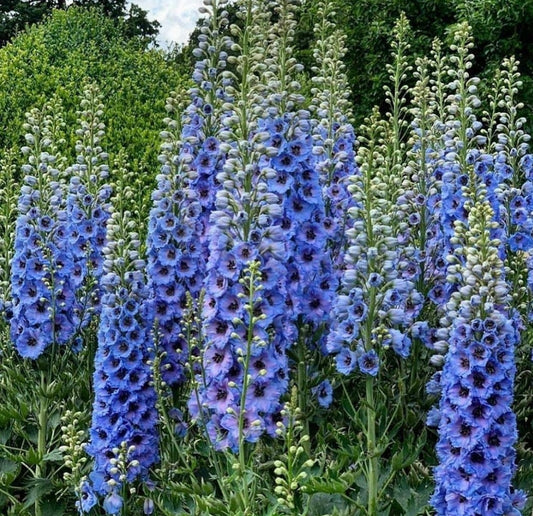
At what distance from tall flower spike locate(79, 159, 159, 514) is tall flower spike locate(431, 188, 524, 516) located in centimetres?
150

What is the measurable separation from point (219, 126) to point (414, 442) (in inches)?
81.3

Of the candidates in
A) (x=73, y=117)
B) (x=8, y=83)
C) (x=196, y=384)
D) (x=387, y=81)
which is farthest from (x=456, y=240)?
(x=387, y=81)

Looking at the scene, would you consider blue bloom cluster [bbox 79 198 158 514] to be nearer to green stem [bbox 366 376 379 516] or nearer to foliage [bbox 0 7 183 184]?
green stem [bbox 366 376 379 516]

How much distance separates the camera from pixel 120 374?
420 centimetres

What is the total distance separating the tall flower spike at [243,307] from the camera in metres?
3.69

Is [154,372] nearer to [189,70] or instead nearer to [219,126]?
[219,126]

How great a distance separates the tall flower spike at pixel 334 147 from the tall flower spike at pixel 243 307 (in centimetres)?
76

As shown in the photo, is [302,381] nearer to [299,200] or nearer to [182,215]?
[299,200]

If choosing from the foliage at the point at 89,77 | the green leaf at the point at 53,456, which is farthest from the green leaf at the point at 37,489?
the foliage at the point at 89,77

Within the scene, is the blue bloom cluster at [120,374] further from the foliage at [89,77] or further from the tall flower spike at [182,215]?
the foliage at [89,77]

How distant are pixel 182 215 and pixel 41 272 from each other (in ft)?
3.00

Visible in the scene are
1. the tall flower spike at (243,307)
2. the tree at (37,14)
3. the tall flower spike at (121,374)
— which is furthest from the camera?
the tree at (37,14)

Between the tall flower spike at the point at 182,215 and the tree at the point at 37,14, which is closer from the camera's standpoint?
the tall flower spike at the point at 182,215

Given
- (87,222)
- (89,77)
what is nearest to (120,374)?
(87,222)
